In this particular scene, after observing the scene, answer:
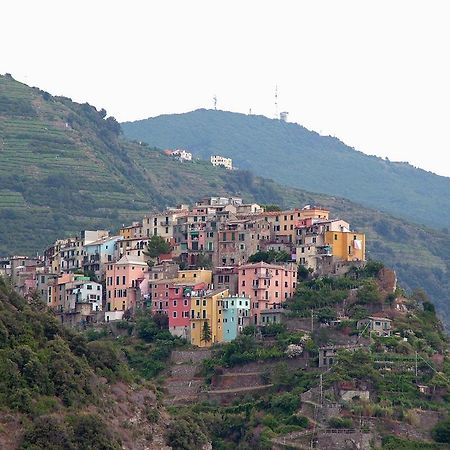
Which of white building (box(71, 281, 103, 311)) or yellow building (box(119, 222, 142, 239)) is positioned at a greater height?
yellow building (box(119, 222, 142, 239))

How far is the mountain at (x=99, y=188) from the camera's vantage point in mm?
150125

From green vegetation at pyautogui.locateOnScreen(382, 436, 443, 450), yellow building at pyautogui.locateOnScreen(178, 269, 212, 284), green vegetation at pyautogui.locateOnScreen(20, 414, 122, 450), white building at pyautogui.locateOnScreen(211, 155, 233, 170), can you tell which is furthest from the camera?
white building at pyautogui.locateOnScreen(211, 155, 233, 170)

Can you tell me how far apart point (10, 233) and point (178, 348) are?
49792mm

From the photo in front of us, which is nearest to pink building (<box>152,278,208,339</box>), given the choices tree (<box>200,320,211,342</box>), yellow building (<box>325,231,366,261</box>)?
tree (<box>200,320,211,342</box>)

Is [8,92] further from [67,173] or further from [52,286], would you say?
[52,286]

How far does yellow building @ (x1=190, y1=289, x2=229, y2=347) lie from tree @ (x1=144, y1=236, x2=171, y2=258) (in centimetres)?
Result: 888

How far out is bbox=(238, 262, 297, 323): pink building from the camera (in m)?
97.7

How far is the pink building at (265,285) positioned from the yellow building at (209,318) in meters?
1.51

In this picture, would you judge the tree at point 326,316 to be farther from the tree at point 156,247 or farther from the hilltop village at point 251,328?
the tree at point 156,247

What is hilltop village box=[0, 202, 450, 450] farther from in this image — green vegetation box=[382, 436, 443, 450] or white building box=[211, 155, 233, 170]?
white building box=[211, 155, 233, 170]

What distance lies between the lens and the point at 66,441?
69.3 metres

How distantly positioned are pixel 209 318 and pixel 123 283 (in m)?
7.15

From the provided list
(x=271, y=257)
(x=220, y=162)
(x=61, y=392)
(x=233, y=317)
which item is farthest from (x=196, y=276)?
(x=220, y=162)

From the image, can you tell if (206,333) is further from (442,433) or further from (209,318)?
(442,433)
